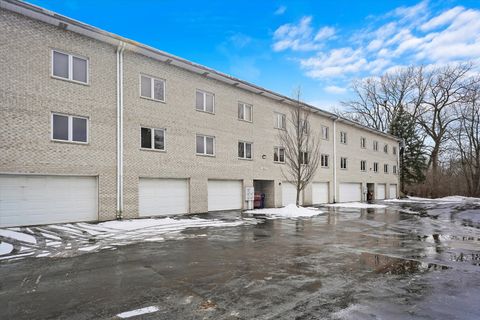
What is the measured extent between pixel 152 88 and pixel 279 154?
1092 cm

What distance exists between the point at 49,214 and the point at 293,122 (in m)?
17.3

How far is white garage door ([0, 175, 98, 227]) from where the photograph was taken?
11359mm

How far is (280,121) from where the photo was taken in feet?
78.8

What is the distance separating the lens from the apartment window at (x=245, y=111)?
20.9 metres

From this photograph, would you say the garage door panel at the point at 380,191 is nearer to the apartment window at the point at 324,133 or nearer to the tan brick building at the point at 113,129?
the apartment window at the point at 324,133

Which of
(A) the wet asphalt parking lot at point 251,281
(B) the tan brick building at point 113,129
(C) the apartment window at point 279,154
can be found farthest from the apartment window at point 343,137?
(A) the wet asphalt parking lot at point 251,281

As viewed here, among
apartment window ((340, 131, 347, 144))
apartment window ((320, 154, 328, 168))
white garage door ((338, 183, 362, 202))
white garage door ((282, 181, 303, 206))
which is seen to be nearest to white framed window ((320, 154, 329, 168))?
apartment window ((320, 154, 328, 168))

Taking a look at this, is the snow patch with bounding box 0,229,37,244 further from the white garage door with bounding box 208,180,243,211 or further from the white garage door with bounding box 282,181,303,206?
the white garage door with bounding box 282,181,303,206

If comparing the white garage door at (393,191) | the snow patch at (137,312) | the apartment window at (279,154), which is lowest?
the white garage door at (393,191)

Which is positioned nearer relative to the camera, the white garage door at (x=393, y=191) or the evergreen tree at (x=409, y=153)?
the white garage door at (x=393, y=191)

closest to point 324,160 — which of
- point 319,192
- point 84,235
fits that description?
point 319,192

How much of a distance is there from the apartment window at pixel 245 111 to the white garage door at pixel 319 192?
8769mm

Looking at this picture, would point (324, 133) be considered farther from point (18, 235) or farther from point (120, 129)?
point (18, 235)

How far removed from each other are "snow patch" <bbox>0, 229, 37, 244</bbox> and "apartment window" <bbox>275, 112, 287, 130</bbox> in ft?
56.2
